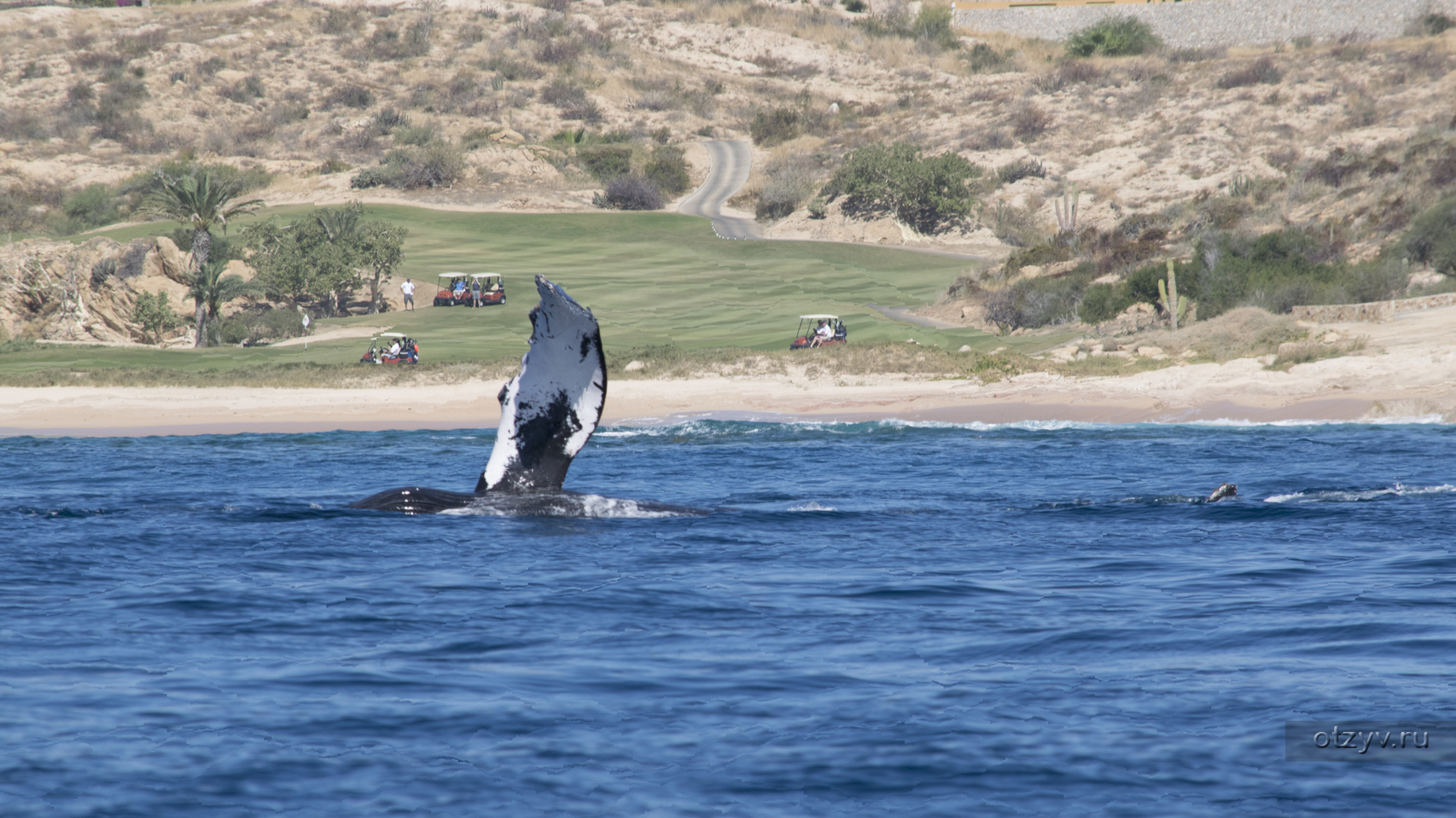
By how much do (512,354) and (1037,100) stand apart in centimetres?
6251

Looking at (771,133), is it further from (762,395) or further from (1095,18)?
(762,395)

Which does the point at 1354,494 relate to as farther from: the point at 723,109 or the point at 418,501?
the point at 723,109

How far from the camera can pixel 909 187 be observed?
70.9 metres

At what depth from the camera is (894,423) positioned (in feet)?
92.5

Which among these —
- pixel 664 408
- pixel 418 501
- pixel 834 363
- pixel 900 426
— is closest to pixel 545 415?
pixel 418 501

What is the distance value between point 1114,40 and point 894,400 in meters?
84.3

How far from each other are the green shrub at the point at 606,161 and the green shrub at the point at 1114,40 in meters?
42.1

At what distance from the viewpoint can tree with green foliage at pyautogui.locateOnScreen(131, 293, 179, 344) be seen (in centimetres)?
4556

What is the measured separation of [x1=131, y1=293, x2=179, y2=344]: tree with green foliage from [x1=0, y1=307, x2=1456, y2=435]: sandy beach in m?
13.0

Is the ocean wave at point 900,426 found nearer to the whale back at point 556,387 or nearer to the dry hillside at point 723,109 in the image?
the whale back at point 556,387

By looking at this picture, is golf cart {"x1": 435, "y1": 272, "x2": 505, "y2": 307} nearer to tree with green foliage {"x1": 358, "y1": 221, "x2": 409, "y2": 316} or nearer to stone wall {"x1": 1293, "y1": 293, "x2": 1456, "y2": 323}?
tree with green foliage {"x1": 358, "y1": 221, "x2": 409, "y2": 316}

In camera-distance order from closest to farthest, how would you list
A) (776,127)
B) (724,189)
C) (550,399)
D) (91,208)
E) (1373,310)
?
(550,399) < (1373,310) < (91,208) < (724,189) < (776,127)

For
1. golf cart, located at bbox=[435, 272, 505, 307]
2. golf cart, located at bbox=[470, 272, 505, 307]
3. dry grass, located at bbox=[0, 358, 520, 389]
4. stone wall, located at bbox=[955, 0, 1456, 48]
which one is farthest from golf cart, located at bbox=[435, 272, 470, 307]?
stone wall, located at bbox=[955, 0, 1456, 48]

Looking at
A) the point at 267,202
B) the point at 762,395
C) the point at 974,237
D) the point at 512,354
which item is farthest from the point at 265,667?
the point at 267,202
